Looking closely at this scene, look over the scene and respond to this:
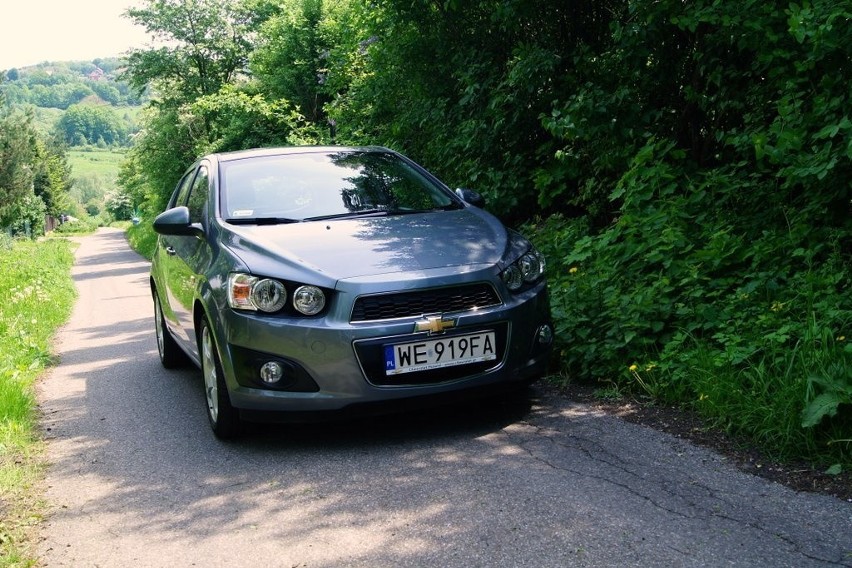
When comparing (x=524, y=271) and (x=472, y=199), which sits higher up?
(x=472, y=199)

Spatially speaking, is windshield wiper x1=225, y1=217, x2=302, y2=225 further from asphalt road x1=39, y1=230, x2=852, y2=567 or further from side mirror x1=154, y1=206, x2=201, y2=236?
asphalt road x1=39, y1=230, x2=852, y2=567

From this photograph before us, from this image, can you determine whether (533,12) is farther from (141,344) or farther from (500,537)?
(500,537)

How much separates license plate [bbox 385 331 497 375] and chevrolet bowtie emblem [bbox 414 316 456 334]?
58 millimetres

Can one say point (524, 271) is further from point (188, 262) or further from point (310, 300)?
point (188, 262)

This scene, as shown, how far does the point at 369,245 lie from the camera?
17.1ft

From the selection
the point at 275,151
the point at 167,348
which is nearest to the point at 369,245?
the point at 275,151

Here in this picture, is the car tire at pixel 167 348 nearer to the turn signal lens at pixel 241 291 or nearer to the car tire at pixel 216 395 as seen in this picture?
the car tire at pixel 216 395

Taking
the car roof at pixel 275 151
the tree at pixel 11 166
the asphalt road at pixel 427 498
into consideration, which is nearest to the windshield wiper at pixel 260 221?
the car roof at pixel 275 151

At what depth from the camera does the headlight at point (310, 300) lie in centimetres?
479

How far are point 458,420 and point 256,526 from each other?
1.71m

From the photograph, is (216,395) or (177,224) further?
(177,224)

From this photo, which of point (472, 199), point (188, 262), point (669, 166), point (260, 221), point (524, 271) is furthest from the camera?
point (669, 166)

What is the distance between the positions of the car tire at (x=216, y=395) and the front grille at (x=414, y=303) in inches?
36.7

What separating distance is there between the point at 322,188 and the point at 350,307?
1573 millimetres
